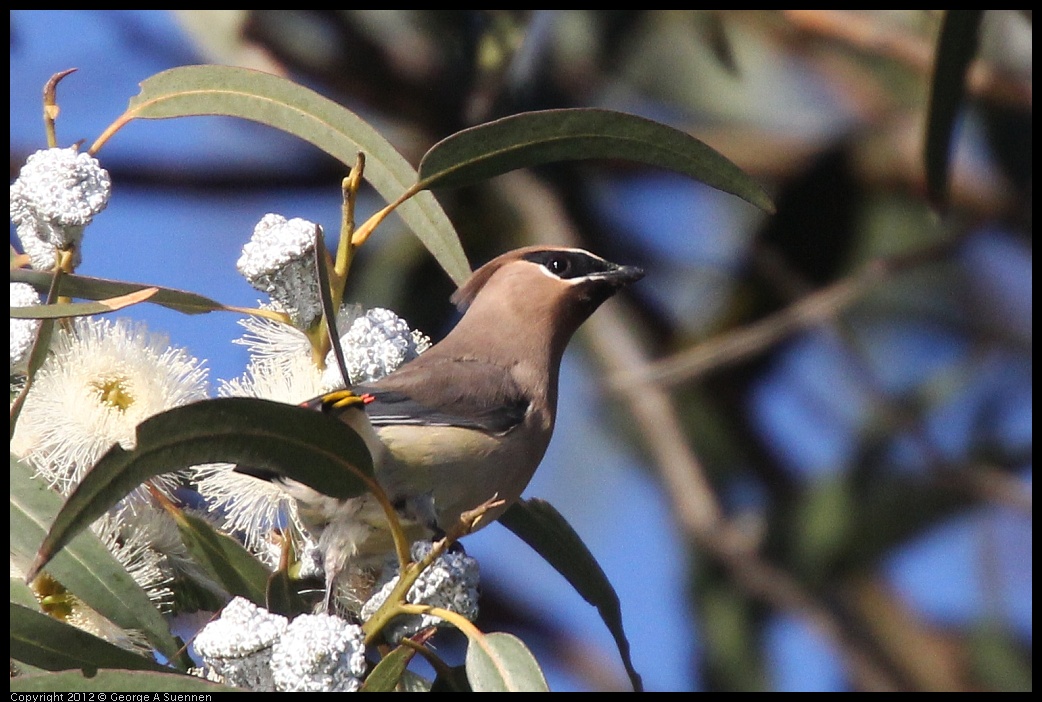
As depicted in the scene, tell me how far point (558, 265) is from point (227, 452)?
4.37ft

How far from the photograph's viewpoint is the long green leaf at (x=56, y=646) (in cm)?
175

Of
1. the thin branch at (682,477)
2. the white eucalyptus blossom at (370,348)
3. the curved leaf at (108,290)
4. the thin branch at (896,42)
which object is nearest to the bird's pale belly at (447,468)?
the white eucalyptus blossom at (370,348)

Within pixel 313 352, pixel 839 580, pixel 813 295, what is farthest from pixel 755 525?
pixel 313 352

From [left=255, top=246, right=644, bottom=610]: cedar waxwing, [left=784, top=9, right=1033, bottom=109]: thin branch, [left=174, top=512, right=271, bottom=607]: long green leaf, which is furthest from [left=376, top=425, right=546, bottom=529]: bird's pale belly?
[left=784, top=9, right=1033, bottom=109]: thin branch

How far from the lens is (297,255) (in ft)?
6.52

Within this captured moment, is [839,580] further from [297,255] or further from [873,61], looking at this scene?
[297,255]

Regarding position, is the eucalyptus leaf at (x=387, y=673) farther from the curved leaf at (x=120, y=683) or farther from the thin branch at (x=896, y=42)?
the thin branch at (x=896, y=42)

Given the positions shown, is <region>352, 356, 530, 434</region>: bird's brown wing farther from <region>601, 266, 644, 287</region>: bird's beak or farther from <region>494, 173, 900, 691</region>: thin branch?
<region>494, 173, 900, 691</region>: thin branch

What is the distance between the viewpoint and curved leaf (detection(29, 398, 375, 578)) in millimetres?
1506

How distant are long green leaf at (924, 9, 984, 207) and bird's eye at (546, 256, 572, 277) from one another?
86 centimetres

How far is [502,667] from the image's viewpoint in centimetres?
171

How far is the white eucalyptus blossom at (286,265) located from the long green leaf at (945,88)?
5.24 ft

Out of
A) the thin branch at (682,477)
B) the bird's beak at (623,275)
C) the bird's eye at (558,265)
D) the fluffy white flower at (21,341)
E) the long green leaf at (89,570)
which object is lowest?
the long green leaf at (89,570)

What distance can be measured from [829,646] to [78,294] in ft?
13.0
